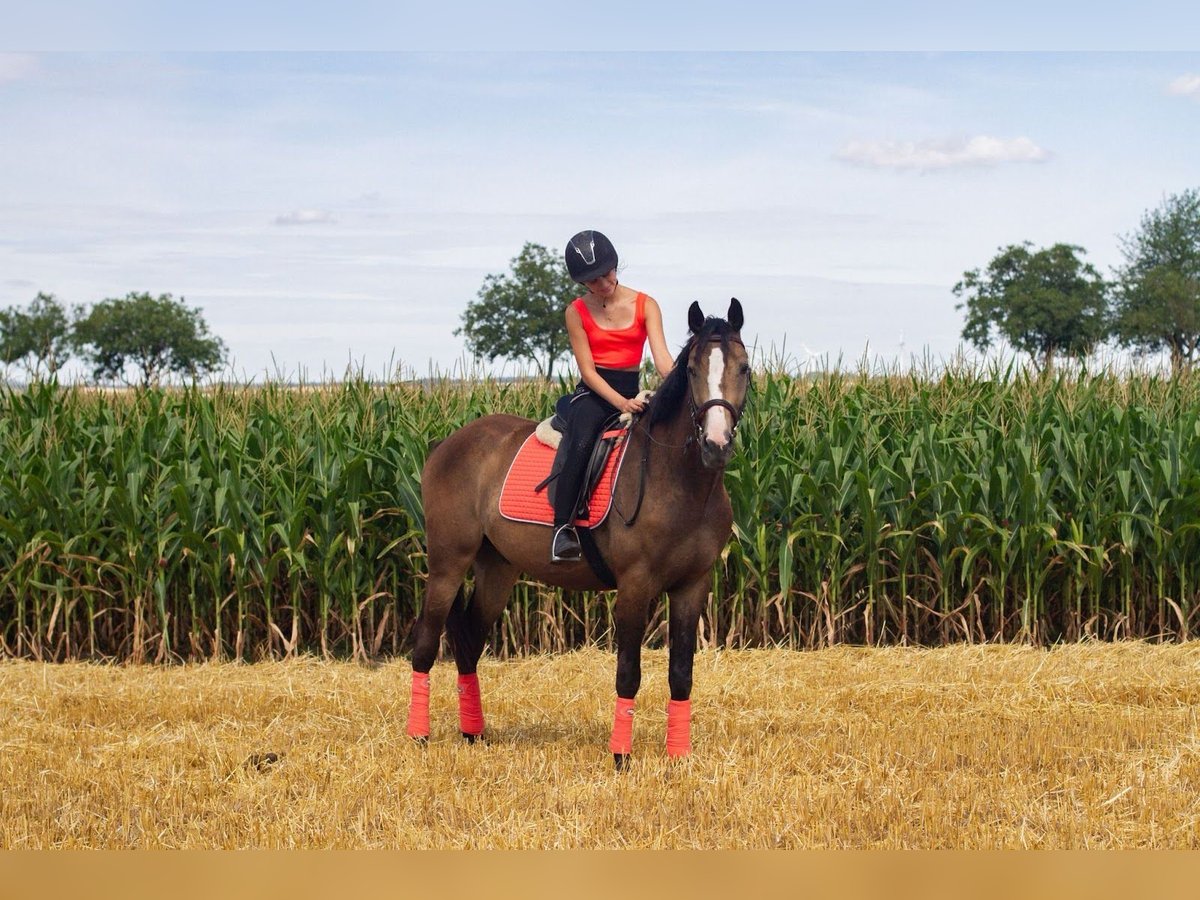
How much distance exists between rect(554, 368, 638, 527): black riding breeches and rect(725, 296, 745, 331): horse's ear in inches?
39.6

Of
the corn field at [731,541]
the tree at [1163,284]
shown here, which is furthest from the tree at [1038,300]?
the corn field at [731,541]

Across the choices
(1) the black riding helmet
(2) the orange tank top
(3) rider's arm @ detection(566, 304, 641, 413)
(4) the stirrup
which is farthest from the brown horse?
(1) the black riding helmet

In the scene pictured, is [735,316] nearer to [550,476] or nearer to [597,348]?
[597,348]

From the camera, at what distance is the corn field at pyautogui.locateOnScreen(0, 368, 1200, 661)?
11.6m

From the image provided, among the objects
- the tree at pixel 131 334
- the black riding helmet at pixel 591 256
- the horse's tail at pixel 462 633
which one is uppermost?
the tree at pixel 131 334

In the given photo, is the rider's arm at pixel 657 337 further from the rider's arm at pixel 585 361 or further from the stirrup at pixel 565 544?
the stirrup at pixel 565 544

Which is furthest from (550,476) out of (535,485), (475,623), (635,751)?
(635,751)

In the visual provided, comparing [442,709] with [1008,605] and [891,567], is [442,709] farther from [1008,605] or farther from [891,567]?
[1008,605]

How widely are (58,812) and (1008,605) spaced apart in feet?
28.1

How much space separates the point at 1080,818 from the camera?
20.9ft

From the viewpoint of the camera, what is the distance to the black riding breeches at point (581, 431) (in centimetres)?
745

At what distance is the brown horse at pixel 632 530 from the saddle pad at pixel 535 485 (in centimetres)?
6

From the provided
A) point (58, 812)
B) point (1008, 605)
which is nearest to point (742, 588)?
point (1008, 605)

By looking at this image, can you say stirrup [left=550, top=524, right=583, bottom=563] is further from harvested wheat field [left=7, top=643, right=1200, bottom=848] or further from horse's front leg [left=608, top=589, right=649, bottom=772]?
harvested wheat field [left=7, top=643, right=1200, bottom=848]
